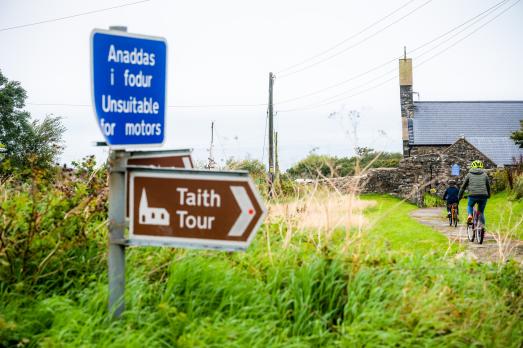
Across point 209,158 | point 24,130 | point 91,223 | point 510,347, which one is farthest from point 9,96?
point 510,347

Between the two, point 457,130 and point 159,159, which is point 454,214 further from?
point 457,130

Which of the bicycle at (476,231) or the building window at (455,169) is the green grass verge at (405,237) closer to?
the bicycle at (476,231)

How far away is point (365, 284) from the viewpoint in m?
3.58

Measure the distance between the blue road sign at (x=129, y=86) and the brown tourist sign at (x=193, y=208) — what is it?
0.25 metres

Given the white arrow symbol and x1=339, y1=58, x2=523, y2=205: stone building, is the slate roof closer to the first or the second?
x1=339, y1=58, x2=523, y2=205: stone building

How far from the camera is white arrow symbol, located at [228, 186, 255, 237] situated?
2729mm

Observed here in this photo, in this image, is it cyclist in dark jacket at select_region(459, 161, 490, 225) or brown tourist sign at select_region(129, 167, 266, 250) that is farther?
cyclist in dark jacket at select_region(459, 161, 490, 225)

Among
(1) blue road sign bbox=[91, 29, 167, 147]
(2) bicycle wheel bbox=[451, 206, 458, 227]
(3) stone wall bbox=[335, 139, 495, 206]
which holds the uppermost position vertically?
(3) stone wall bbox=[335, 139, 495, 206]

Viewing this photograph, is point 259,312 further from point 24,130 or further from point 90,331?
point 24,130

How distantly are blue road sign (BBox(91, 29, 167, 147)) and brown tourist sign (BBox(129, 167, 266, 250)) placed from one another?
0.25 meters

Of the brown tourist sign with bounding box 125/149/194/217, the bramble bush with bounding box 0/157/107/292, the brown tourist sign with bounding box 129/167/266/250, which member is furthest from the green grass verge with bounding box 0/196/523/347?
the brown tourist sign with bounding box 125/149/194/217

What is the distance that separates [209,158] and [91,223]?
3.91 metres

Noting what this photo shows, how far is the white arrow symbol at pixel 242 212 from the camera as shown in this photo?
2.73m

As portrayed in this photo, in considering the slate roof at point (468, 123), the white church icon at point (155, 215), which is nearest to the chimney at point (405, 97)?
the slate roof at point (468, 123)
